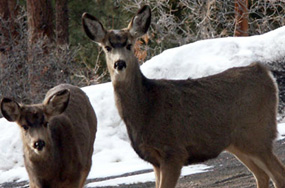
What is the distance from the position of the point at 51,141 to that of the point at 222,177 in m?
2.92

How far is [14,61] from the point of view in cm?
2067

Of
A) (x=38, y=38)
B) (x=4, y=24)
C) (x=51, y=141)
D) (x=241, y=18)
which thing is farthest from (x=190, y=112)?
(x=4, y=24)

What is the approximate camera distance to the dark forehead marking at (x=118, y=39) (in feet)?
26.7

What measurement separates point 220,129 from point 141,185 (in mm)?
2454

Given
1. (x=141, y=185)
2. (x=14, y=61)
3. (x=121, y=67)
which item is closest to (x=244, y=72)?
(x=121, y=67)

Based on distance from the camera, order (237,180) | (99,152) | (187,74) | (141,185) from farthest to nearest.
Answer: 1. (187,74)
2. (99,152)
3. (141,185)
4. (237,180)

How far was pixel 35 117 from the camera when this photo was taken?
7.69 m

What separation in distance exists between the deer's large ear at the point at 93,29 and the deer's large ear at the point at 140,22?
357 mm

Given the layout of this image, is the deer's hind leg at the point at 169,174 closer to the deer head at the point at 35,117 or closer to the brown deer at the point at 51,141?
the brown deer at the point at 51,141

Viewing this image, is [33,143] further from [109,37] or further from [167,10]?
[167,10]

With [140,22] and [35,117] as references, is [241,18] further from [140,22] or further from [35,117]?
[35,117]

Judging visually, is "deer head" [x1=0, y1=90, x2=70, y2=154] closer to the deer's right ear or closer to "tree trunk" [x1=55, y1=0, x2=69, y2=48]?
the deer's right ear

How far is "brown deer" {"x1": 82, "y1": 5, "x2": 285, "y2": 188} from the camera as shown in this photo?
797cm

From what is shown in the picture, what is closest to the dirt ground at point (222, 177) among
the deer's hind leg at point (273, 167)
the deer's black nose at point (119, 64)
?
the deer's hind leg at point (273, 167)
